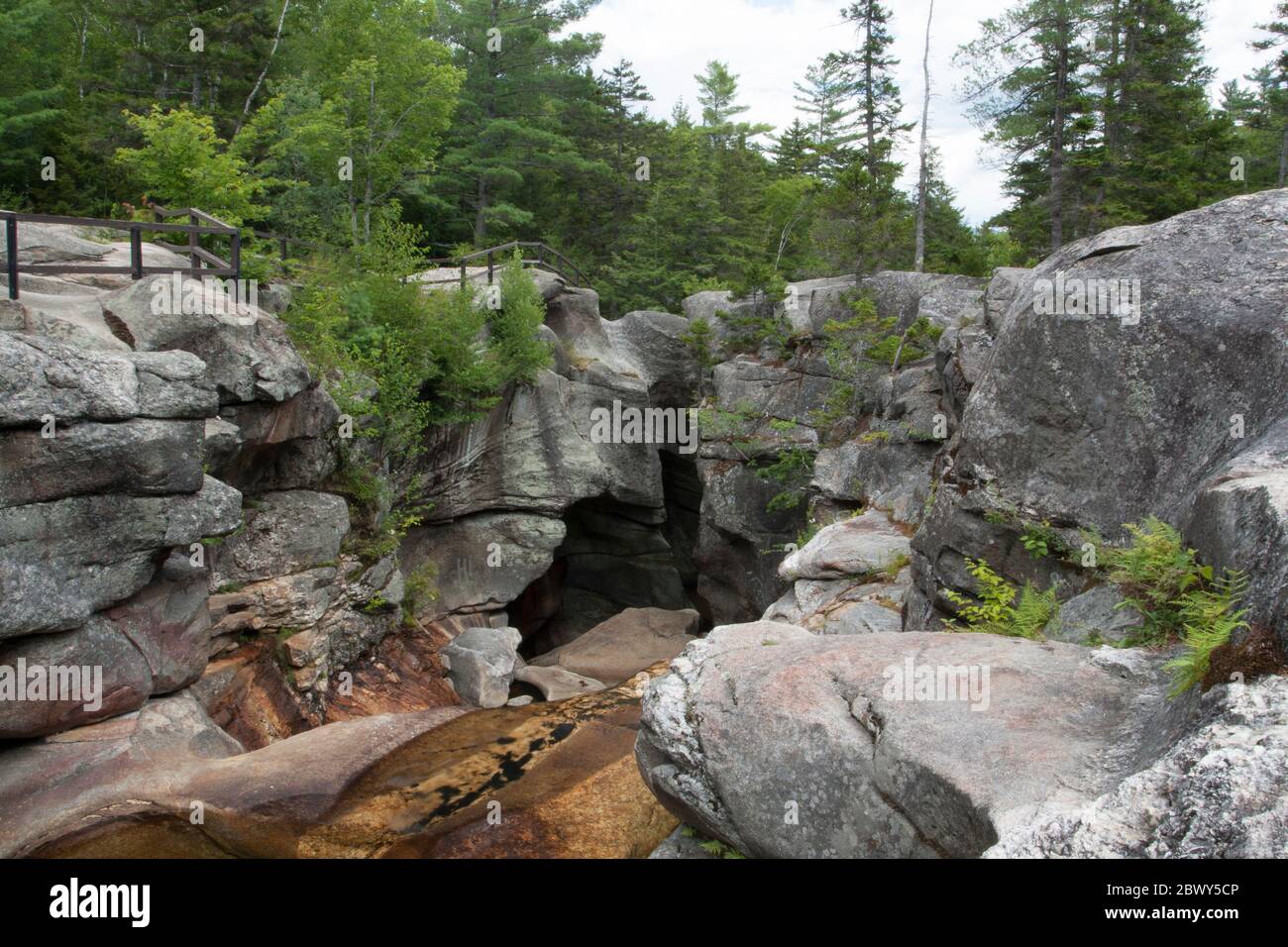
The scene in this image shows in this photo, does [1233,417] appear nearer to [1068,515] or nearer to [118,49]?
[1068,515]

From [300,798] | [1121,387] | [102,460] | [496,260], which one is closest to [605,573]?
[496,260]

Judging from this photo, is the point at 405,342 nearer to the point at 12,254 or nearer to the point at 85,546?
the point at 12,254

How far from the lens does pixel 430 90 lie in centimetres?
2389

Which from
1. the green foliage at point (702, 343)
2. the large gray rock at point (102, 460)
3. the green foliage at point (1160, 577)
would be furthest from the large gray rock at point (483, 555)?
the green foliage at point (1160, 577)

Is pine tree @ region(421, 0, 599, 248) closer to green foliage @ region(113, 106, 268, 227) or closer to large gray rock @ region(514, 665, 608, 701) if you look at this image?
green foliage @ region(113, 106, 268, 227)

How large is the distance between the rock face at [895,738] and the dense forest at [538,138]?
15407 millimetres

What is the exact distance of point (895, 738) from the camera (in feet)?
21.9

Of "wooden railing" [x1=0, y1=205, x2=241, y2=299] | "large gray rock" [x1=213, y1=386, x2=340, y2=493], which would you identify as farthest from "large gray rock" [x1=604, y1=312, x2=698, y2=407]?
"wooden railing" [x1=0, y1=205, x2=241, y2=299]

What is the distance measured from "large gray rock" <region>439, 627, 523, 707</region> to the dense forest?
35.7 feet

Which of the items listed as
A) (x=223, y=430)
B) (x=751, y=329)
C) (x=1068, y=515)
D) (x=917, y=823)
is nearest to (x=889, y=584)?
(x=1068, y=515)

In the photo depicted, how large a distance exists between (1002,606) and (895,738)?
4.83 m

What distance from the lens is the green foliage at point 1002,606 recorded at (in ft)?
32.3
